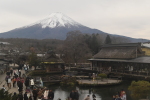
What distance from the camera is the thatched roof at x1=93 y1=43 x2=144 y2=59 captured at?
32375 millimetres

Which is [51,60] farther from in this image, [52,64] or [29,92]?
[29,92]

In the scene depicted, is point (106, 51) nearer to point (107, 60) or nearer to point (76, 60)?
point (107, 60)

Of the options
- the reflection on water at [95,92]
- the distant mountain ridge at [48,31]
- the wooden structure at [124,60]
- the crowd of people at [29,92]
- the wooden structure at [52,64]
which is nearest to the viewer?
the crowd of people at [29,92]

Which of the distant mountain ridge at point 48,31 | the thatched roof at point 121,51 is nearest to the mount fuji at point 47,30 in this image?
the distant mountain ridge at point 48,31

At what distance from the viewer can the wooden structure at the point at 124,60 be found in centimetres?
2799

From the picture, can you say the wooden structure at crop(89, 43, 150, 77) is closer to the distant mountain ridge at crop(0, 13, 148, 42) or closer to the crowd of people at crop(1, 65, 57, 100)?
the crowd of people at crop(1, 65, 57, 100)

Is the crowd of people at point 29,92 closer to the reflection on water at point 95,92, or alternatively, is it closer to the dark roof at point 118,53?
the reflection on water at point 95,92

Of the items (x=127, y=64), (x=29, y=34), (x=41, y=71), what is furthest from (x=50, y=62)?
(x=29, y=34)

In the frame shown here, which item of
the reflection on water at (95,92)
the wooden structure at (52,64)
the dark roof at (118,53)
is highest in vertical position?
the dark roof at (118,53)

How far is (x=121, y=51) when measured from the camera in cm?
3509

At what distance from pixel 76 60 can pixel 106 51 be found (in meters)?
11.5

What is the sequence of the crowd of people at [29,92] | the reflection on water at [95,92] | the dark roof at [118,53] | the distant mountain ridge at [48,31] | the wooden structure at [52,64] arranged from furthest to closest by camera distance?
the distant mountain ridge at [48,31], the wooden structure at [52,64], the dark roof at [118,53], the reflection on water at [95,92], the crowd of people at [29,92]

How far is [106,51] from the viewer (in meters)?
38.9

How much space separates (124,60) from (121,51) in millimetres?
3959
